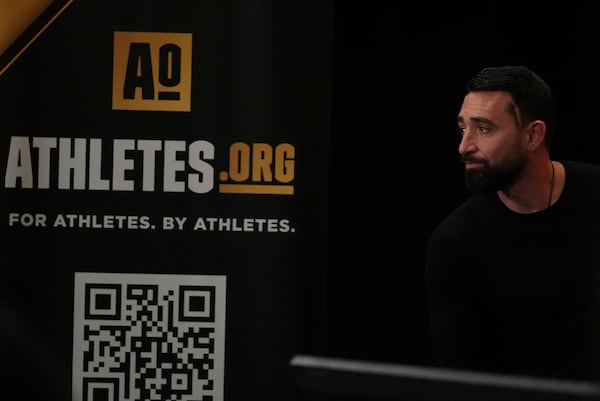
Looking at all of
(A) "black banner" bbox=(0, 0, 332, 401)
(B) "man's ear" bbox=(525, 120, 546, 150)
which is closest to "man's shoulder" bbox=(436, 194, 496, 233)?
(B) "man's ear" bbox=(525, 120, 546, 150)

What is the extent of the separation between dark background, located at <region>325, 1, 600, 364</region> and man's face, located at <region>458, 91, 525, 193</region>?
88cm

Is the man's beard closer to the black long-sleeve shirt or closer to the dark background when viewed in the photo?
the black long-sleeve shirt

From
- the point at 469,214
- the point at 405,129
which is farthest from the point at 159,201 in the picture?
the point at 469,214

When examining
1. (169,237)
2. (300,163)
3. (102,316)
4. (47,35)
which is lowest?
(102,316)

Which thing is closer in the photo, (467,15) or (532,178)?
(532,178)

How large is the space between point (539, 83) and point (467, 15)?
874 mm

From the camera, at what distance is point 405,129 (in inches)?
151

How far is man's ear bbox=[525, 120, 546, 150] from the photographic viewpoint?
2967 millimetres

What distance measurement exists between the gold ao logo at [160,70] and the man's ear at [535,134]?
3.75 ft

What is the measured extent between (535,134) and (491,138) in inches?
5.2

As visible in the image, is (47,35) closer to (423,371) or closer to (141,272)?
(141,272)

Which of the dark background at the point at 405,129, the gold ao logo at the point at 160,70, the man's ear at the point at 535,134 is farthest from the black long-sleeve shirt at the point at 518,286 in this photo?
the gold ao logo at the point at 160,70

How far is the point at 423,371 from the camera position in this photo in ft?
3.79

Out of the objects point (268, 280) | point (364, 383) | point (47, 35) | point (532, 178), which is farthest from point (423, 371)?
point (47, 35)
